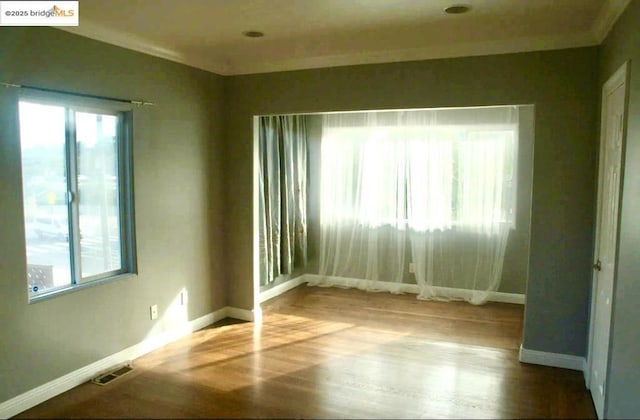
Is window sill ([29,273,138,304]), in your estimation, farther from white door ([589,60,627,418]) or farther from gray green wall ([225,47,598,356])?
white door ([589,60,627,418])

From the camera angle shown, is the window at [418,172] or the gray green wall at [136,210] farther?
the window at [418,172]

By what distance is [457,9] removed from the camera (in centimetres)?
263

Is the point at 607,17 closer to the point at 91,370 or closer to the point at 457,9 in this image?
the point at 457,9

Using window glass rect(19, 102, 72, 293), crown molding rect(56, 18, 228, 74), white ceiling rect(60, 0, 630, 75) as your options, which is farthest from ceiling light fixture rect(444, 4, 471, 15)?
window glass rect(19, 102, 72, 293)

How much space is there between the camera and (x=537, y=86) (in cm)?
318

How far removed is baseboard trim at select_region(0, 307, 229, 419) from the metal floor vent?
1.6 inches

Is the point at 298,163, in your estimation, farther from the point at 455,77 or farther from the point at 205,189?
the point at 455,77

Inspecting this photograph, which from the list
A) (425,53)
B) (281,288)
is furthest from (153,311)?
(425,53)

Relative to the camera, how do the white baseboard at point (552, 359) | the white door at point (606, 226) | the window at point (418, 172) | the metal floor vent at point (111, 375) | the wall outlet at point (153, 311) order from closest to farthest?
the white door at point (606, 226), the metal floor vent at point (111, 375), the white baseboard at point (552, 359), the wall outlet at point (153, 311), the window at point (418, 172)

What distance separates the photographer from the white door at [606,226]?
2451 millimetres

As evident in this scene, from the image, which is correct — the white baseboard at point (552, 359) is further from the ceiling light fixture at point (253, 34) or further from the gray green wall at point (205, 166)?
the ceiling light fixture at point (253, 34)

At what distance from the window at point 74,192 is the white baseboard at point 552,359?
2.94 m

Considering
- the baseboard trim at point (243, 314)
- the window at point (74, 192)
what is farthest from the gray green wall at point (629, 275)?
the window at point (74, 192)

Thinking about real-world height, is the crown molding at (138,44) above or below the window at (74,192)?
above
